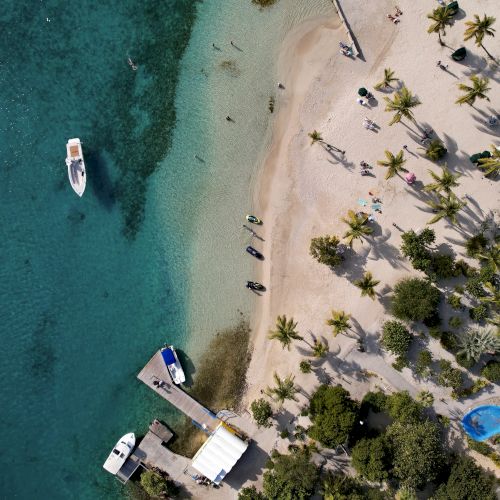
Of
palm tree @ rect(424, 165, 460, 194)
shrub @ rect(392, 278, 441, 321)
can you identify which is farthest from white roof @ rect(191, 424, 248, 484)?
palm tree @ rect(424, 165, 460, 194)

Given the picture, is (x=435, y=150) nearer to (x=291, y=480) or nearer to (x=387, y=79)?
(x=387, y=79)

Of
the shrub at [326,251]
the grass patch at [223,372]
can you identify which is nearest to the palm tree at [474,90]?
the shrub at [326,251]

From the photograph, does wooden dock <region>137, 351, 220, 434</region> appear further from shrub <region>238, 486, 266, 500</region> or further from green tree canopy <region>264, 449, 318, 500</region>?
green tree canopy <region>264, 449, 318, 500</region>

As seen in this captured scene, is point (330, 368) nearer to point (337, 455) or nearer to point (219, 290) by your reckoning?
point (337, 455)

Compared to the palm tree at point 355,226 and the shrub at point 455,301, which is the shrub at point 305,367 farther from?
the shrub at point 455,301

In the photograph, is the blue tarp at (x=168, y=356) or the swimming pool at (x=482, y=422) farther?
the blue tarp at (x=168, y=356)

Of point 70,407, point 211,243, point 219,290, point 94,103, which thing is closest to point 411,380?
point 219,290
